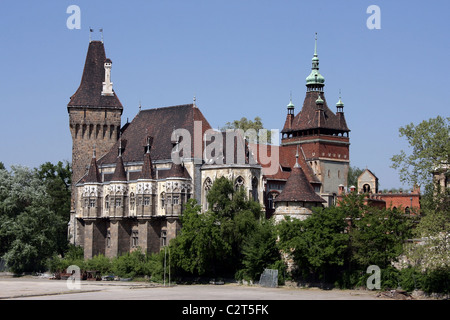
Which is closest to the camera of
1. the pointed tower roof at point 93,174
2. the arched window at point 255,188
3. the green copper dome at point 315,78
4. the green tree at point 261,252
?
the green tree at point 261,252

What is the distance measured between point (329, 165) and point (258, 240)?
1517 inches

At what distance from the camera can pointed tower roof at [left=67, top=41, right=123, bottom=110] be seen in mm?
96562

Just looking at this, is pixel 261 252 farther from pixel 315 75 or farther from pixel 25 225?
pixel 315 75

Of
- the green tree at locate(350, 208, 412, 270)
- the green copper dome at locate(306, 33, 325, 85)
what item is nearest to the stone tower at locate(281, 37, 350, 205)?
the green copper dome at locate(306, 33, 325, 85)

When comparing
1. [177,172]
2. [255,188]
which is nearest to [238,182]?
[255,188]

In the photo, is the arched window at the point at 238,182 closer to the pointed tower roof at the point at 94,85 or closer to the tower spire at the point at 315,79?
the pointed tower roof at the point at 94,85

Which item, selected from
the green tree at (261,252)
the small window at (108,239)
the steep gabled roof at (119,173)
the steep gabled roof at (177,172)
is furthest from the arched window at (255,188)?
the small window at (108,239)

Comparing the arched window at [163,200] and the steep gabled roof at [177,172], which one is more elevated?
the steep gabled roof at [177,172]

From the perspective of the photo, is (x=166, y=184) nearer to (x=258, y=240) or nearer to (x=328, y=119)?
(x=258, y=240)

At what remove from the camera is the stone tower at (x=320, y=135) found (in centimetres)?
11029

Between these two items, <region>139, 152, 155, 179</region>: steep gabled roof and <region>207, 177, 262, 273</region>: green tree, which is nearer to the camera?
<region>207, 177, 262, 273</region>: green tree

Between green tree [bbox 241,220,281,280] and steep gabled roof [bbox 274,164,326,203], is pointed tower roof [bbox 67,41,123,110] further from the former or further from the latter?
green tree [bbox 241,220,281,280]

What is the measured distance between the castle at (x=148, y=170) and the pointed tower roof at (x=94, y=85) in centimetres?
11

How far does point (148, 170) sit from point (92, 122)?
12826 mm
